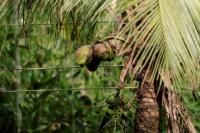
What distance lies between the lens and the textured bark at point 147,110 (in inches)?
102

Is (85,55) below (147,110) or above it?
above

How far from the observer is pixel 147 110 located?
261 cm

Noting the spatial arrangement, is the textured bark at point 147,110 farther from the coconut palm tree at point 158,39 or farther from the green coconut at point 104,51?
the green coconut at point 104,51

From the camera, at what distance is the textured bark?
8.50ft

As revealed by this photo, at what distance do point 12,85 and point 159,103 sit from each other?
3.00 meters

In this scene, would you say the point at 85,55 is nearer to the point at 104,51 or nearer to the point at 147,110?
the point at 104,51

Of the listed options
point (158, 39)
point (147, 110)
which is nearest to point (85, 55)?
point (147, 110)

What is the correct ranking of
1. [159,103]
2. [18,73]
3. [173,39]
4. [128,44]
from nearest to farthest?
[173,39], [128,44], [159,103], [18,73]

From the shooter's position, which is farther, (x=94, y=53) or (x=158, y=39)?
(x=94, y=53)

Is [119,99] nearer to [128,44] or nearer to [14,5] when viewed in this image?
[128,44]

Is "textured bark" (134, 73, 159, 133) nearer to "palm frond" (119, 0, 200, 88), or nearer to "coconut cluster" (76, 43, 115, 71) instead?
"coconut cluster" (76, 43, 115, 71)

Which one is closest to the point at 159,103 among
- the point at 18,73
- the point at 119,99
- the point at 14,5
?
the point at 119,99

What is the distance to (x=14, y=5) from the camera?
258cm

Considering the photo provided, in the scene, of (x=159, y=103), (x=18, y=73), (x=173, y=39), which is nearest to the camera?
(x=173, y=39)
